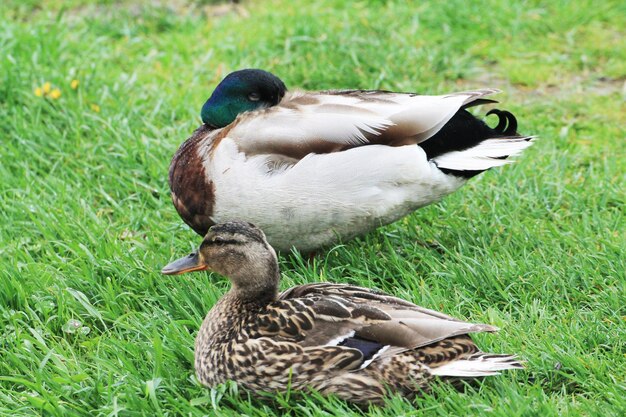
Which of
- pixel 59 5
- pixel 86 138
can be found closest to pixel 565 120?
pixel 86 138

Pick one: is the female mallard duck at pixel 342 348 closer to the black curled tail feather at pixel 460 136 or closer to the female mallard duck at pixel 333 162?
the female mallard duck at pixel 333 162

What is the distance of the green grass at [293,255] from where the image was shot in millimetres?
3469

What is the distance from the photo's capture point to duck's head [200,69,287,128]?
179 inches

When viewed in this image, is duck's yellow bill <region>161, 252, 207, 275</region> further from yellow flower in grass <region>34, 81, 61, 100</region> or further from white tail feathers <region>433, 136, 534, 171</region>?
yellow flower in grass <region>34, 81, 61, 100</region>

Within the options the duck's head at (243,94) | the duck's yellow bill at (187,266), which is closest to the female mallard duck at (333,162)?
the duck's head at (243,94)

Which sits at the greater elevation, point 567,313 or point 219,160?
point 219,160

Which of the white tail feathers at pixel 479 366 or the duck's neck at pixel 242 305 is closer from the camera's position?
the white tail feathers at pixel 479 366

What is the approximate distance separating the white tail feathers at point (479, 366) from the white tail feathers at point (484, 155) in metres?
1.20

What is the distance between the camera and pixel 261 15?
23.9ft

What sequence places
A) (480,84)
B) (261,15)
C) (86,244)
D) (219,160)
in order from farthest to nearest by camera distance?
1. (261,15)
2. (480,84)
3. (86,244)
4. (219,160)

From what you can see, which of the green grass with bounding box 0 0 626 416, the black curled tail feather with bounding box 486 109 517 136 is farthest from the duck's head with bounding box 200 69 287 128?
the black curled tail feather with bounding box 486 109 517 136

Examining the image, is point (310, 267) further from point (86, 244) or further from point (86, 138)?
point (86, 138)

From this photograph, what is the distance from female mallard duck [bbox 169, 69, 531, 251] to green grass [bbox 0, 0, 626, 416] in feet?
0.79

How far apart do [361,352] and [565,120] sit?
312cm
